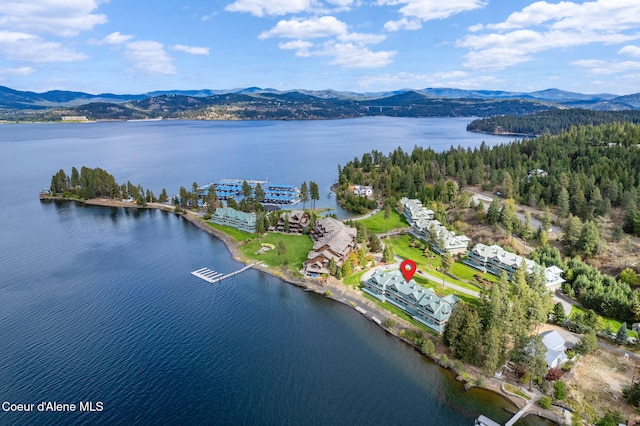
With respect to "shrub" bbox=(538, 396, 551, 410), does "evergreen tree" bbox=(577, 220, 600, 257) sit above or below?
above

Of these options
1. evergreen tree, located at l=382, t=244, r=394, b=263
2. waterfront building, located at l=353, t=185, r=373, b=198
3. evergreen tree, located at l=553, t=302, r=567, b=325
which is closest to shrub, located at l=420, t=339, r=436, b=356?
evergreen tree, located at l=553, t=302, r=567, b=325

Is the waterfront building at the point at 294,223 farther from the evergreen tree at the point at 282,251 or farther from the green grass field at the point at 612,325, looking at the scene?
the green grass field at the point at 612,325

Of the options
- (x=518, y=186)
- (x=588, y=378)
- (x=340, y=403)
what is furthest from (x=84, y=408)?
(x=518, y=186)

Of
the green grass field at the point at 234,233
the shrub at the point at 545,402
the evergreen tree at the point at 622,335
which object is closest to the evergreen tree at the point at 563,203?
the evergreen tree at the point at 622,335

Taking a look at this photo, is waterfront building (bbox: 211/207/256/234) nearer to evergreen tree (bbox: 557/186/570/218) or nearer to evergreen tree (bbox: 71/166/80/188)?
evergreen tree (bbox: 71/166/80/188)

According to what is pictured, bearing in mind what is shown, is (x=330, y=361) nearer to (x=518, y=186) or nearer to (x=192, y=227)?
(x=192, y=227)

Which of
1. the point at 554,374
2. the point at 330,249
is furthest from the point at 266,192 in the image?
the point at 554,374
